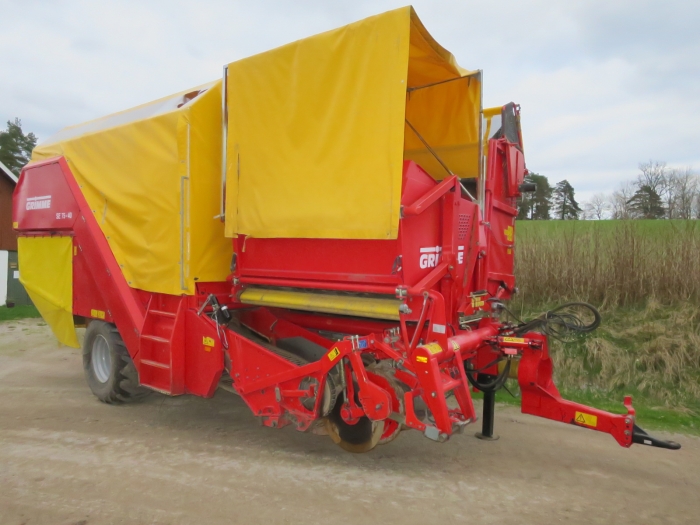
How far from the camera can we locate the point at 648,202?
41.0 ft

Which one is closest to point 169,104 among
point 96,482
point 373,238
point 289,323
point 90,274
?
point 90,274

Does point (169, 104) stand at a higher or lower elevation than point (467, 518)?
higher

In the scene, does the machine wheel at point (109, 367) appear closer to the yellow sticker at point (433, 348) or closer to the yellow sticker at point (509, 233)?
the yellow sticker at point (433, 348)

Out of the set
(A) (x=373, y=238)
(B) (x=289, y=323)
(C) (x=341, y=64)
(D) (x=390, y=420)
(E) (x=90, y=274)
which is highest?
(C) (x=341, y=64)

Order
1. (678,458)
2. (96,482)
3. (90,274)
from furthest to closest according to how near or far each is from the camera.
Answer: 1. (90,274)
2. (678,458)
3. (96,482)

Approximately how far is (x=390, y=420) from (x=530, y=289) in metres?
5.88

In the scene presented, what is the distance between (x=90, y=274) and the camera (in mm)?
6070

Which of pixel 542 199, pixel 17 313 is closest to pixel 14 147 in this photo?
pixel 17 313

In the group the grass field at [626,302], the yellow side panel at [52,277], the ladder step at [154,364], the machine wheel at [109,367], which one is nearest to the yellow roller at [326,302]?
the ladder step at [154,364]

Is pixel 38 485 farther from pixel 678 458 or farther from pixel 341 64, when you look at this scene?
pixel 678 458

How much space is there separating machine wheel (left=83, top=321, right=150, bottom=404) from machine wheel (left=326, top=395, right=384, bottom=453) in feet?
8.66

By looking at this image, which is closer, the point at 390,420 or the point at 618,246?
the point at 390,420

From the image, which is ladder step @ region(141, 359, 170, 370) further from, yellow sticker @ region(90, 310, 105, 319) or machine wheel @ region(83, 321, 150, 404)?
yellow sticker @ region(90, 310, 105, 319)

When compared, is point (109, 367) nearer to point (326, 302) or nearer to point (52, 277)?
point (52, 277)
